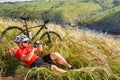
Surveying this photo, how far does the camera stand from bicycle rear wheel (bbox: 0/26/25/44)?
12750 mm

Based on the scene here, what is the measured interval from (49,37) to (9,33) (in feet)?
4.77

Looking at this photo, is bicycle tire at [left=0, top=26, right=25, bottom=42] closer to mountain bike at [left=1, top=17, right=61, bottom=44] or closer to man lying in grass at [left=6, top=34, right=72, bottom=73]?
mountain bike at [left=1, top=17, right=61, bottom=44]

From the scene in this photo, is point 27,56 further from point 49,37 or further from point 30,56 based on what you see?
point 49,37

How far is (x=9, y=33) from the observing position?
535 inches

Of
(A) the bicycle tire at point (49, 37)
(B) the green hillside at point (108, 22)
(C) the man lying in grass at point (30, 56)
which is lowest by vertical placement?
(B) the green hillside at point (108, 22)

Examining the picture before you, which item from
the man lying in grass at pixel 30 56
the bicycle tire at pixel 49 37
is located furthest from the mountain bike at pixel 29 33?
the man lying in grass at pixel 30 56

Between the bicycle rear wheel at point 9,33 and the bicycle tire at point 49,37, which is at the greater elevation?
the bicycle rear wheel at point 9,33

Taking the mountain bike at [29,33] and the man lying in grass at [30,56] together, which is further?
the mountain bike at [29,33]

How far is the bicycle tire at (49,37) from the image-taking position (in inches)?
527

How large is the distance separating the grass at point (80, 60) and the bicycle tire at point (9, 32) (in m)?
0.39

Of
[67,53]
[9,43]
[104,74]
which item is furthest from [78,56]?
[9,43]

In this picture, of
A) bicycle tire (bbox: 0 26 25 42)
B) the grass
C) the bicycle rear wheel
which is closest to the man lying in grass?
the grass

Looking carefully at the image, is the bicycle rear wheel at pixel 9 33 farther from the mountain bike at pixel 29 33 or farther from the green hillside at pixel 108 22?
the green hillside at pixel 108 22

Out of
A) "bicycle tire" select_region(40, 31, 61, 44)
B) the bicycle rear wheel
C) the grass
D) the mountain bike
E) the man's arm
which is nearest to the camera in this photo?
the grass
